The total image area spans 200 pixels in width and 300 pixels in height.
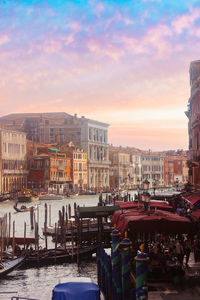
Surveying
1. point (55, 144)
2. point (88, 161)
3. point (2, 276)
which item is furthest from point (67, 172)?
point (2, 276)

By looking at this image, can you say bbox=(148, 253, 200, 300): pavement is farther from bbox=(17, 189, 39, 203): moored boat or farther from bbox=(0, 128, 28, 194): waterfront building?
bbox=(0, 128, 28, 194): waterfront building

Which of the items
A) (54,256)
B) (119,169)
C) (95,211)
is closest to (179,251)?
(95,211)

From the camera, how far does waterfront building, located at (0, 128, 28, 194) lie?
176 feet

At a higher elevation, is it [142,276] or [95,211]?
[95,211]

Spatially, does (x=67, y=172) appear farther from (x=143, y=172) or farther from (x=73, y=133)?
(x=143, y=172)

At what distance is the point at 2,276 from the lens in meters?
14.6

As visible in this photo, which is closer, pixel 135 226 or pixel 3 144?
pixel 135 226

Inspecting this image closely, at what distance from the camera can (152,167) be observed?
102 metres

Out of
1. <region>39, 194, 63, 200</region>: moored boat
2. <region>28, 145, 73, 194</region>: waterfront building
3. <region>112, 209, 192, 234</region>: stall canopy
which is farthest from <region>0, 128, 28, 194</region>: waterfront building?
<region>112, 209, 192, 234</region>: stall canopy

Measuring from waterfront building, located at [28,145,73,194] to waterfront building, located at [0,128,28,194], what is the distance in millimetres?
1240

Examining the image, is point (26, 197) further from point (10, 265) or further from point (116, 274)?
point (116, 274)

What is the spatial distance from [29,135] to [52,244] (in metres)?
50.1

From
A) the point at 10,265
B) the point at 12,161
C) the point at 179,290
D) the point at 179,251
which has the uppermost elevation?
the point at 12,161

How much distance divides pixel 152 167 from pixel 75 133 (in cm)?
3132
